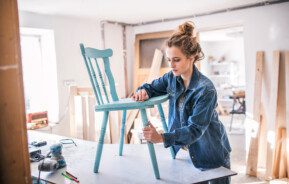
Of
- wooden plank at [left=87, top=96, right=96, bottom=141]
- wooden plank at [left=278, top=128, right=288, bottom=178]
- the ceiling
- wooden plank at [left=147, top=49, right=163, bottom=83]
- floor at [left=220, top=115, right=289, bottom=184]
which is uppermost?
the ceiling

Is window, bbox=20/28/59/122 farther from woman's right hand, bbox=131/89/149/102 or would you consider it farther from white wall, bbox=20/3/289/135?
woman's right hand, bbox=131/89/149/102

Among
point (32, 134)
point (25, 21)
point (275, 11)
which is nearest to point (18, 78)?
point (32, 134)

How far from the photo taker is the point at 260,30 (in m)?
4.35

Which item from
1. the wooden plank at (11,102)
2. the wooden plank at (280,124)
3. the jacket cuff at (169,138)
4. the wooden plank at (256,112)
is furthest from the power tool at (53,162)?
the wooden plank at (280,124)

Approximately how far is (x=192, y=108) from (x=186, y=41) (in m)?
0.39

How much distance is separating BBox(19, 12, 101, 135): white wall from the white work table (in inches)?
89.9

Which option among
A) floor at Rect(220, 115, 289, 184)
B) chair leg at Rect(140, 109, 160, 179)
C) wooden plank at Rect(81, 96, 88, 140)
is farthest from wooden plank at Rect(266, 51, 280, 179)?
chair leg at Rect(140, 109, 160, 179)

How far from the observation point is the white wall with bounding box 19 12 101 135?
14.9 ft

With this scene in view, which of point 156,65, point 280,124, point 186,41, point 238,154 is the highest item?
point 186,41

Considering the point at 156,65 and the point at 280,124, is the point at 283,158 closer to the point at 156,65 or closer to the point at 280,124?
the point at 280,124

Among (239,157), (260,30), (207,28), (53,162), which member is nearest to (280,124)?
(239,157)

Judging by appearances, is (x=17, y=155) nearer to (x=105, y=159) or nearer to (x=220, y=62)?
(x=105, y=159)

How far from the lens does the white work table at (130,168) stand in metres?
1.72

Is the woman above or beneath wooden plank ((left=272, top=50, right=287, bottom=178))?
above
